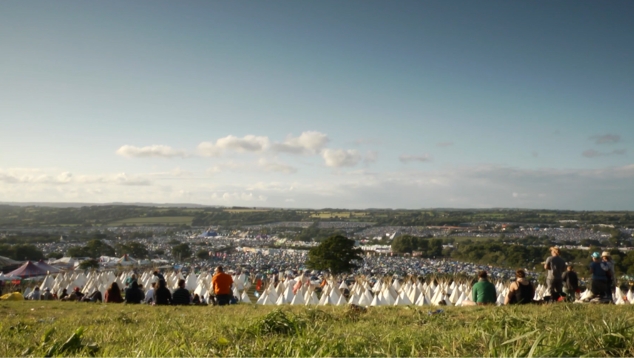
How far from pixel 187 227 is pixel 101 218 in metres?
42.9

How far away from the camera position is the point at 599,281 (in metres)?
9.71

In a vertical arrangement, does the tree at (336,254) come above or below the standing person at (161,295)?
below

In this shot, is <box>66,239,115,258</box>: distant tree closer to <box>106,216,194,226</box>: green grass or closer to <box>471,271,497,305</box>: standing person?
<box>471,271,497,305</box>: standing person

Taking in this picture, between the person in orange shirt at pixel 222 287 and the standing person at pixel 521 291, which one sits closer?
the standing person at pixel 521 291

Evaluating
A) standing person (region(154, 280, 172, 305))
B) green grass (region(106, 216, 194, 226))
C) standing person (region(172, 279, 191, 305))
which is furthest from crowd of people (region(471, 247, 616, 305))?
green grass (region(106, 216, 194, 226))

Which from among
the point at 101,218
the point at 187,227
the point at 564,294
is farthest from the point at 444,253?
the point at 101,218

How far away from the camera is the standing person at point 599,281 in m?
9.66

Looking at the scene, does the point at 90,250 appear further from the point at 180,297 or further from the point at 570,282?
the point at 570,282

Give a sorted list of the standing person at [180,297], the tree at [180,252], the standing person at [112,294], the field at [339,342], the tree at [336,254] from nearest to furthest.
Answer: the field at [339,342], the standing person at [180,297], the standing person at [112,294], the tree at [336,254], the tree at [180,252]

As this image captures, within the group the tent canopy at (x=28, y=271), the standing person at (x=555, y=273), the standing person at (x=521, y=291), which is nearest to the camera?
the standing person at (x=521, y=291)

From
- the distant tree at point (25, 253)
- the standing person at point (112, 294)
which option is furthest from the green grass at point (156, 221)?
the standing person at point (112, 294)

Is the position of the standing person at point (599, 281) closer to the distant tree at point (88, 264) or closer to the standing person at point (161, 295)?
the standing person at point (161, 295)

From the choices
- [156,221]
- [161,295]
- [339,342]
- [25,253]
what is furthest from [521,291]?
[156,221]

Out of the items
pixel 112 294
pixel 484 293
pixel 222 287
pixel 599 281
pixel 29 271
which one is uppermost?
pixel 599 281
